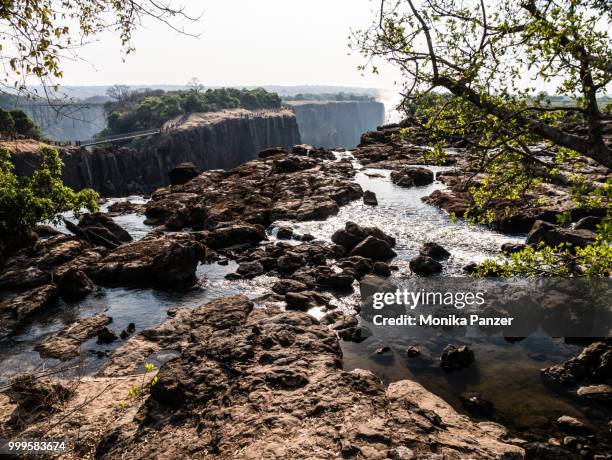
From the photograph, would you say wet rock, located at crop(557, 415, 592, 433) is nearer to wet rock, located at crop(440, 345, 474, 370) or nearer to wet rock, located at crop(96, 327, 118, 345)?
wet rock, located at crop(440, 345, 474, 370)

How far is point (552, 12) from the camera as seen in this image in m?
8.64

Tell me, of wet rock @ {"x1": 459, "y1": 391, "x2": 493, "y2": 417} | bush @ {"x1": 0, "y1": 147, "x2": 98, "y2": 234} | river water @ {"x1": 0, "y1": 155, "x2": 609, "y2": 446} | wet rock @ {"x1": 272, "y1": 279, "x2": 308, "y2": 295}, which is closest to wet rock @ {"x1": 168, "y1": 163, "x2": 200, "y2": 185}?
bush @ {"x1": 0, "y1": 147, "x2": 98, "y2": 234}

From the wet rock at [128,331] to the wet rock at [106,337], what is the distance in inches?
10.8

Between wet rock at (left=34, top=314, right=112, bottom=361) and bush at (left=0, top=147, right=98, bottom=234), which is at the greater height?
bush at (left=0, top=147, right=98, bottom=234)

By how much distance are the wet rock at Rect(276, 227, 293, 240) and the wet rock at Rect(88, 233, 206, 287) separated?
6451 mm

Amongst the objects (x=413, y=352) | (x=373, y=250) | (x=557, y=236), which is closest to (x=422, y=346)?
(x=413, y=352)

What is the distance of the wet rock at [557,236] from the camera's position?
20.6 metres

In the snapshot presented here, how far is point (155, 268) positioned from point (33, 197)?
857 centimetres

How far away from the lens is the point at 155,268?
22047mm

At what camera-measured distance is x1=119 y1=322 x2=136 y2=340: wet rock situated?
1658 centimetres

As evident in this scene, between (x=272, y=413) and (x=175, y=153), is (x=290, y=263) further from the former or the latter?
(x=175, y=153)

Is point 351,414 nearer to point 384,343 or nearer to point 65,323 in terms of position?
point 384,343

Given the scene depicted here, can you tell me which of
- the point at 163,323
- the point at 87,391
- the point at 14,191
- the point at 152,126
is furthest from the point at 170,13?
the point at 152,126

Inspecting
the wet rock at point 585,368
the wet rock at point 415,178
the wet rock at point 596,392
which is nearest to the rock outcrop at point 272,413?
the wet rock at point 596,392
